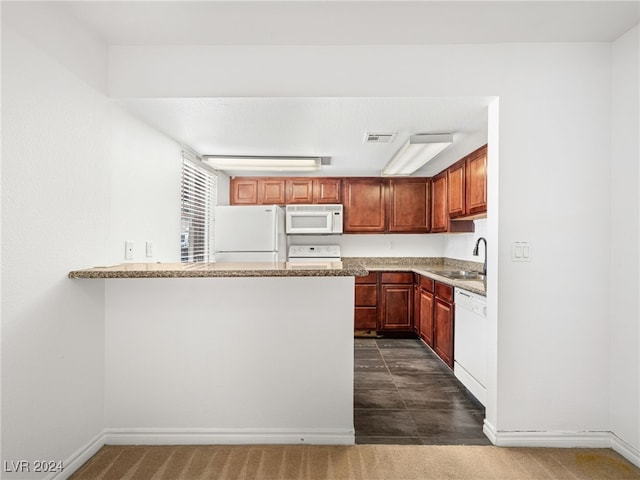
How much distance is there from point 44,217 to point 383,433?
2.20 m

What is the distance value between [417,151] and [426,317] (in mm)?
1832

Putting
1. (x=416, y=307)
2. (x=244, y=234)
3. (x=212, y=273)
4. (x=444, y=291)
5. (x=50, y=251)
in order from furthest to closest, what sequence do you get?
(x=416, y=307), (x=244, y=234), (x=444, y=291), (x=212, y=273), (x=50, y=251)

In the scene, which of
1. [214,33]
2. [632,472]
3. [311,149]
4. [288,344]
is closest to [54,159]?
[214,33]

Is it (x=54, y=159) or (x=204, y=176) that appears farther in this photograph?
(x=204, y=176)

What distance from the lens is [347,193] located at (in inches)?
182

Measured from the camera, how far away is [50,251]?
5.35 feet

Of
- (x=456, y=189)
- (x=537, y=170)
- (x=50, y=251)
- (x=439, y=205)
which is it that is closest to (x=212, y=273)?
(x=50, y=251)

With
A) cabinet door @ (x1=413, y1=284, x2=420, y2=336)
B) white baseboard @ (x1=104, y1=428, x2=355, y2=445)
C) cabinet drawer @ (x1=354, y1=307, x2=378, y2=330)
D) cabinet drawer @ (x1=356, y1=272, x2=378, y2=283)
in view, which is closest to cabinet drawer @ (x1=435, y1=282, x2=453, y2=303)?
cabinet door @ (x1=413, y1=284, x2=420, y2=336)

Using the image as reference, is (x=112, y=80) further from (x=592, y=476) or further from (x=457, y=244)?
(x=457, y=244)

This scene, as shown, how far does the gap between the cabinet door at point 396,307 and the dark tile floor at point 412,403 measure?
589mm

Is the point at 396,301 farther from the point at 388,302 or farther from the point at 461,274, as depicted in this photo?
the point at 461,274

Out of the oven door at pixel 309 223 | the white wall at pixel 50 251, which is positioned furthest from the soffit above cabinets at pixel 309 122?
the oven door at pixel 309 223

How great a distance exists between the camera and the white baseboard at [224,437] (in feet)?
6.61

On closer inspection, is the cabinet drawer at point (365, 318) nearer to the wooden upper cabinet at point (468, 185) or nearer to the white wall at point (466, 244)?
the white wall at point (466, 244)
